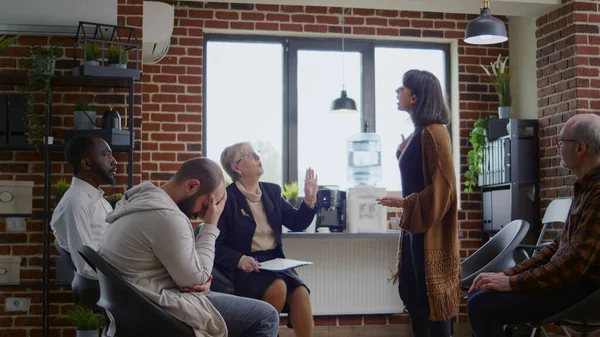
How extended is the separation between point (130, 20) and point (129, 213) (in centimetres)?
278

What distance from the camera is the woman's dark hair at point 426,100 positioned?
10.5ft

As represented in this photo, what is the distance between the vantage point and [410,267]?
318 cm

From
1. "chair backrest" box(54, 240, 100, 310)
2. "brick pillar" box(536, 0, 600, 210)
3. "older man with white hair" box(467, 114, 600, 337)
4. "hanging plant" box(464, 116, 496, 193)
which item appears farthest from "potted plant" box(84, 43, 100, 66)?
"brick pillar" box(536, 0, 600, 210)

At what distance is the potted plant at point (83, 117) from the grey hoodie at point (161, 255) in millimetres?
2283

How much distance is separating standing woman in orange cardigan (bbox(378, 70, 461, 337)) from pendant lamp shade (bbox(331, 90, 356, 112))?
2727mm

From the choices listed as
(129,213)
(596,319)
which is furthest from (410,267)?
(129,213)

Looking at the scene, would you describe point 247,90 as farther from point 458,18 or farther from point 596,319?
point 596,319

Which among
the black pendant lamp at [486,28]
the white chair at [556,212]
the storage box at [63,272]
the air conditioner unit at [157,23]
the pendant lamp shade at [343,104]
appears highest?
the air conditioner unit at [157,23]

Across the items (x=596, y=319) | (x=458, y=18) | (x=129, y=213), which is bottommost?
(x=596, y=319)

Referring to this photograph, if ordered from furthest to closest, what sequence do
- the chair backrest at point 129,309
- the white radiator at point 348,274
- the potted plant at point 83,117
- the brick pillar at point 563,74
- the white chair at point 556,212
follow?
the white radiator at point 348,274, the brick pillar at point 563,74, the white chair at point 556,212, the potted plant at point 83,117, the chair backrest at point 129,309

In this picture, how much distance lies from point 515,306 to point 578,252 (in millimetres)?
332

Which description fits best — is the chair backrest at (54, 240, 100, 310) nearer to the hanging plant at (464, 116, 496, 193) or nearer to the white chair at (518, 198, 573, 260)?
the white chair at (518, 198, 573, 260)

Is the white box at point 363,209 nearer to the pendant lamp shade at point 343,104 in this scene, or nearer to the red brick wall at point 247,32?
the pendant lamp shade at point 343,104

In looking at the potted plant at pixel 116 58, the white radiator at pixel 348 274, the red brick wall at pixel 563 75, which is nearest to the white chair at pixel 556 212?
the red brick wall at pixel 563 75
